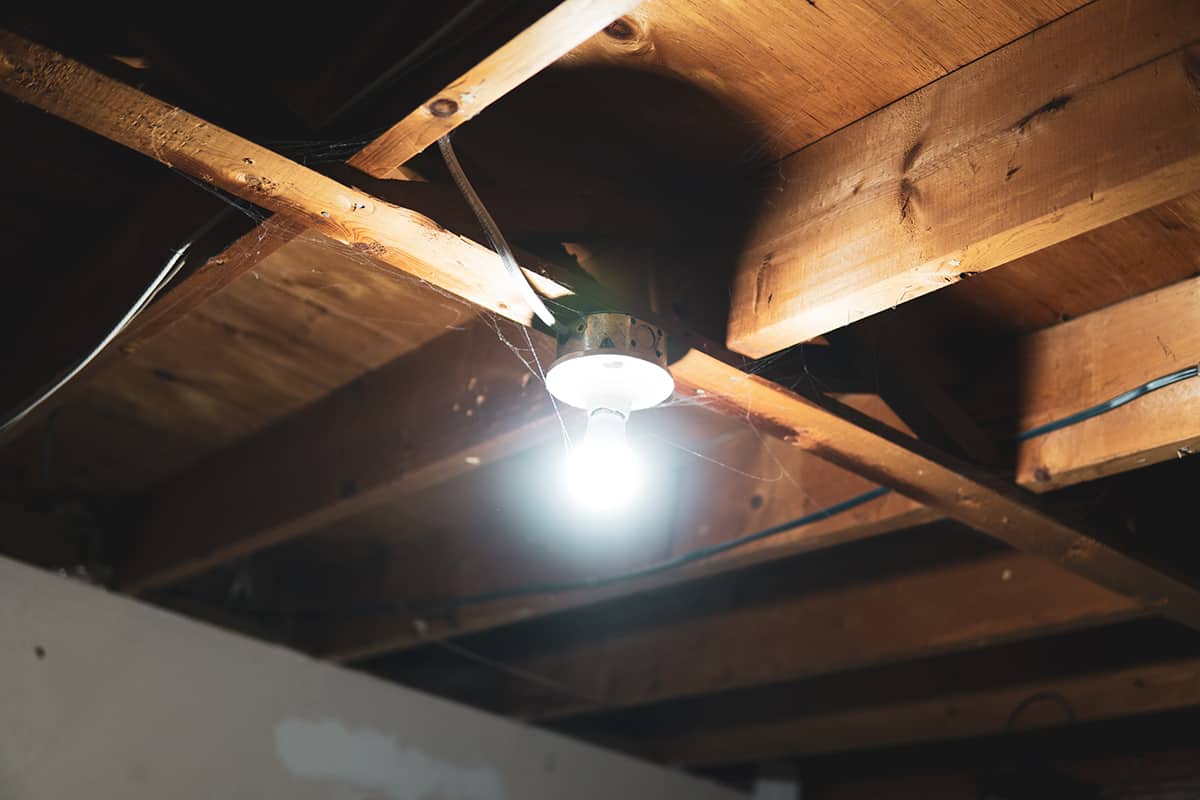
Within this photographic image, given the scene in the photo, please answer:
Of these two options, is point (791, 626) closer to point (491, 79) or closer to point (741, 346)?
point (741, 346)

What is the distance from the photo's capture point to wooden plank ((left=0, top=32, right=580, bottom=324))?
3.43ft

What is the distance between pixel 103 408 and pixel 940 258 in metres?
1.66

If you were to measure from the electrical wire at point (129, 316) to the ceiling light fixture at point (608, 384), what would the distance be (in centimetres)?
44

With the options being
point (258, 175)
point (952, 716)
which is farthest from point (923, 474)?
point (952, 716)

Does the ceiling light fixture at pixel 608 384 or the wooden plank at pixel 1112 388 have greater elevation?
the wooden plank at pixel 1112 388

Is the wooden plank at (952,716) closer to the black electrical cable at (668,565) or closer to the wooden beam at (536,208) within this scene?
the black electrical cable at (668,565)

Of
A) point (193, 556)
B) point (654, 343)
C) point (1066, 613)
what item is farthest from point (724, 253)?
point (193, 556)

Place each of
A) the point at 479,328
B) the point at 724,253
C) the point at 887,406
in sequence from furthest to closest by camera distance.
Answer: the point at 479,328 → the point at 887,406 → the point at 724,253

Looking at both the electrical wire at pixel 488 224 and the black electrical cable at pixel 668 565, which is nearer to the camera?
the electrical wire at pixel 488 224

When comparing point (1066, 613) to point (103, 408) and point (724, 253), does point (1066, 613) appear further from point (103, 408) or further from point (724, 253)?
point (103, 408)

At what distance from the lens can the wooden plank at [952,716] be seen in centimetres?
223

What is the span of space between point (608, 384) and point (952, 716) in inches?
63.9

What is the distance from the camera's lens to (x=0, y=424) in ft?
5.53

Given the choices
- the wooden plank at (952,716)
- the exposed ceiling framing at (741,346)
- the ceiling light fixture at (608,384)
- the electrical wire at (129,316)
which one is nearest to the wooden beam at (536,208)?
the exposed ceiling framing at (741,346)
